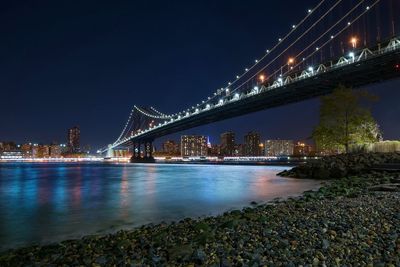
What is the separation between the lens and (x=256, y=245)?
5.94m

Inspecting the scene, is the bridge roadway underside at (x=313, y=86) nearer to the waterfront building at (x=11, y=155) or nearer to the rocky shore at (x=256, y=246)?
the rocky shore at (x=256, y=246)

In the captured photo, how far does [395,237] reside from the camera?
20.0 ft

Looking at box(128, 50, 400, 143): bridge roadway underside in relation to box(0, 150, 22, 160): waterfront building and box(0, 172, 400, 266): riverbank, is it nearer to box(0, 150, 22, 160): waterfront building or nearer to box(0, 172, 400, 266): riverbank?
box(0, 172, 400, 266): riverbank

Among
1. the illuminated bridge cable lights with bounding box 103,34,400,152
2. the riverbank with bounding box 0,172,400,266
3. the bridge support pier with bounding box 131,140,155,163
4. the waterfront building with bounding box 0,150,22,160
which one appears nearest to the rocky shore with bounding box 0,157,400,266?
the riverbank with bounding box 0,172,400,266

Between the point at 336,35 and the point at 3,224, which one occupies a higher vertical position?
the point at 336,35

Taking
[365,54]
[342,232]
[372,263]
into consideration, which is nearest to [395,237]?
[342,232]

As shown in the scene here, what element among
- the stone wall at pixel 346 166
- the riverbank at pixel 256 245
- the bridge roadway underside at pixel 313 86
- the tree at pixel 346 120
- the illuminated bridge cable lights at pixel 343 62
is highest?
the illuminated bridge cable lights at pixel 343 62

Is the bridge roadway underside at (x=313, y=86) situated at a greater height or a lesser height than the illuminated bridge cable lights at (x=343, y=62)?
lesser

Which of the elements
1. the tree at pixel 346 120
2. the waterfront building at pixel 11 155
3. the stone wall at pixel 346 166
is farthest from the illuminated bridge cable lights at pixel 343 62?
the waterfront building at pixel 11 155

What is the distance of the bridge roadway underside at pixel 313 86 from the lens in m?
37.4

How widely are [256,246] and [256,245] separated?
51 millimetres

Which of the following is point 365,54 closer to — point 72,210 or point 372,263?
point 72,210

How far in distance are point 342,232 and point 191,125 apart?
6842 centimetres

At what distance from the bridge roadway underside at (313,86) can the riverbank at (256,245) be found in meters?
32.2
